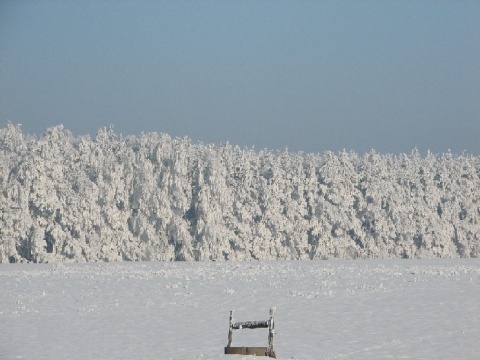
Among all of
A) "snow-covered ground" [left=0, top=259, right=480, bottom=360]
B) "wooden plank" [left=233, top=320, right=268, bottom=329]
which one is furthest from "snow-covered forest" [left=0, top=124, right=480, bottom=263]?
"wooden plank" [left=233, top=320, right=268, bottom=329]

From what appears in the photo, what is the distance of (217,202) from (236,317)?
59652mm

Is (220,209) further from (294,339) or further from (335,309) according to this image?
(294,339)

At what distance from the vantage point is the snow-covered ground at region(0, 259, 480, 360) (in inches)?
961

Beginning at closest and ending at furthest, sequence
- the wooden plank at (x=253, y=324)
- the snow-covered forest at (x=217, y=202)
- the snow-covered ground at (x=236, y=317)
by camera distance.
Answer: the wooden plank at (x=253, y=324), the snow-covered ground at (x=236, y=317), the snow-covered forest at (x=217, y=202)

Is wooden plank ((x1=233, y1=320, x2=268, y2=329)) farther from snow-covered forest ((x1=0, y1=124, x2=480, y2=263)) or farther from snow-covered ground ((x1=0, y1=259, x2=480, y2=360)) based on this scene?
snow-covered forest ((x1=0, y1=124, x2=480, y2=263))

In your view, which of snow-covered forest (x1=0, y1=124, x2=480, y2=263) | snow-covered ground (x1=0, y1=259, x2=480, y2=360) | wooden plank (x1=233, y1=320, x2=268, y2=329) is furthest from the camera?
snow-covered forest (x1=0, y1=124, x2=480, y2=263)

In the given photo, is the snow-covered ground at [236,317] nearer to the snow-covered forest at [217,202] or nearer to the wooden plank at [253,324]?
the wooden plank at [253,324]

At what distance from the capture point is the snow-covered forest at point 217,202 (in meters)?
84.1

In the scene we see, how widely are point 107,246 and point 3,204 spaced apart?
1115cm

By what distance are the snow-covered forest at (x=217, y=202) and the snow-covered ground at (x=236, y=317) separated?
3389 centimetres

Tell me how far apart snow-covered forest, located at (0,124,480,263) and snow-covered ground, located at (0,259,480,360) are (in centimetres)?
3389

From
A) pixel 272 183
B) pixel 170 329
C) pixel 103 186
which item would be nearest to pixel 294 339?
pixel 170 329

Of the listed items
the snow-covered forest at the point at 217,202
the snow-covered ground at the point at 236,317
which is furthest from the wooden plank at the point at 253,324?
the snow-covered forest at the point at 217,202

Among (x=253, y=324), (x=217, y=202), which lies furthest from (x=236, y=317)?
(x=217, y=202)
